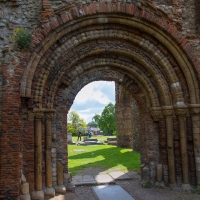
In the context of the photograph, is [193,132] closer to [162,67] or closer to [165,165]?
[165,165]

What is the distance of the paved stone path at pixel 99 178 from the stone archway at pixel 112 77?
107cm

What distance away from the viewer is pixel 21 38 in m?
6.23

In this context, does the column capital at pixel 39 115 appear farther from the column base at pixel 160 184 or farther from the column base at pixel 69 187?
the column base at pixel 160 184

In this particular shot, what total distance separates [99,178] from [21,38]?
5103mm

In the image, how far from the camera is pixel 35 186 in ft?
20.8

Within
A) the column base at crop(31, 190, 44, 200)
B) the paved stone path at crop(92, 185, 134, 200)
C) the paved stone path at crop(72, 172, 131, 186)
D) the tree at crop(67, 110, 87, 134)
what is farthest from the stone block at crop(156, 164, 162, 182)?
the tree at crop(67, 110, 87, 134)

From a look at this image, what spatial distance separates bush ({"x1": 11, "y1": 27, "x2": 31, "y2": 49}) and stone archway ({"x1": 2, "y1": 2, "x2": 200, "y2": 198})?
0.62ft

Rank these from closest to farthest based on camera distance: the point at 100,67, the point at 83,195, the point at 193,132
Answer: the point at 83,195 < the point at 193,132 < the point at 100,67

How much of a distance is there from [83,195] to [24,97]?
3061 millimetres

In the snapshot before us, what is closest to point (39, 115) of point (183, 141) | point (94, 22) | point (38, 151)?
point (38, 151)

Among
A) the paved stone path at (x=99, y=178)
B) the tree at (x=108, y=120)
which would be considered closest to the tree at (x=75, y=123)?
the tree at (x=108, y=120)

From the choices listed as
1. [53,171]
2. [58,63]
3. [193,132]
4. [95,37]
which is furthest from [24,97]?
[193,132]

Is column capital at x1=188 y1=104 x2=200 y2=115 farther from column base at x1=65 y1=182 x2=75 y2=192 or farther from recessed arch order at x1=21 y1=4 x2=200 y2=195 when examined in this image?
column base at x1=65 y1=182 x2=75 y2=192

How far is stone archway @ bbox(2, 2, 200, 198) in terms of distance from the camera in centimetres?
647
